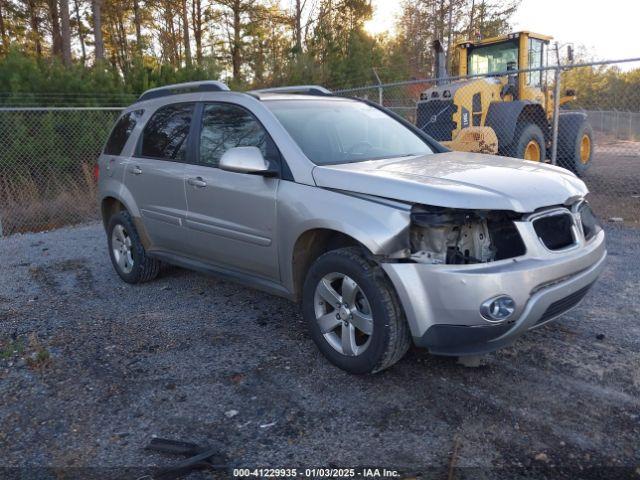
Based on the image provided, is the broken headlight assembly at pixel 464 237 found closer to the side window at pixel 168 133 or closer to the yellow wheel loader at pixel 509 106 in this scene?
the side window at pixel 168 133

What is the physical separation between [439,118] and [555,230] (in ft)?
25.2

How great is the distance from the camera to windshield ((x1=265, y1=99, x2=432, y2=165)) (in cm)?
402

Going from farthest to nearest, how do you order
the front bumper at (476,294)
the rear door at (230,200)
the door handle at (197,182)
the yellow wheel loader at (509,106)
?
the yellow wheel loader at (509,106) < the door handle at (197,182) < the rear door at (230,200) < the front bumper at (476,294)

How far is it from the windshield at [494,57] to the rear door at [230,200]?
8.43 meters

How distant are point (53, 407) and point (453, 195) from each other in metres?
2.67

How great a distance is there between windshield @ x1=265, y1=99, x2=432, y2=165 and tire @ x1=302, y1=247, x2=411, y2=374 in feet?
2.66

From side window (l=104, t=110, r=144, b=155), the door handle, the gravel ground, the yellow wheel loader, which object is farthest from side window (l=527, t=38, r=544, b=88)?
the door handle

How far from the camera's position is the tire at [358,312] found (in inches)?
127

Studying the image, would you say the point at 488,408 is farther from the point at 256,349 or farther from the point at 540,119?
the point at 540,119

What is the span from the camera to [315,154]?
3.89m

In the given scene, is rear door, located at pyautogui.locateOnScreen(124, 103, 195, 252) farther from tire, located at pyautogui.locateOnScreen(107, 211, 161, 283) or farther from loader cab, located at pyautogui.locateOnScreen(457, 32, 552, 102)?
loader cab, located at pyautogui.locateOnScreen(457, 32, 552, 102)

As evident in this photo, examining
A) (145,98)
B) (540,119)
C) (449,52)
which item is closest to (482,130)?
(540,119)

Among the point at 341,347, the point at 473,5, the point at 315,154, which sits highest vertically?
the point at 473,5

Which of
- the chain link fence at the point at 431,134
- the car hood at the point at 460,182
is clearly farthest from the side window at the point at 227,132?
the chain link fence at the point at 431,134
